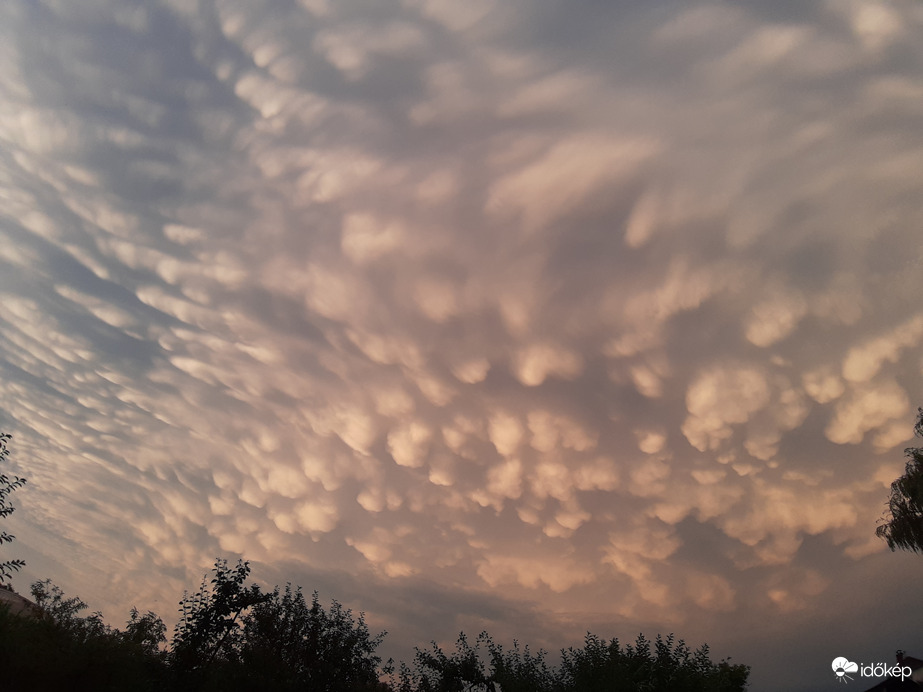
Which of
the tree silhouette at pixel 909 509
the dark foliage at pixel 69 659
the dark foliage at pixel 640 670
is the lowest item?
the dark foliage at pixel 69 659

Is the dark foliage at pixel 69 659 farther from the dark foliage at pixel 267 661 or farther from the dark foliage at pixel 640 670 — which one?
the dark foliage at pixel 640 670

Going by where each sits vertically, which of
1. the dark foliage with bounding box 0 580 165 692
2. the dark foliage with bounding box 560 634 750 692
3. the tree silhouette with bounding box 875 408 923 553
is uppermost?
the tree silhouette with bounding box 875 408 923 553

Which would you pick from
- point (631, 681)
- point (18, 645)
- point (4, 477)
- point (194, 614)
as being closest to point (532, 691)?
point (631, 681)

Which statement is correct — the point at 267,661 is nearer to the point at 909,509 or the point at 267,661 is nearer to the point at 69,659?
the point at 69,659

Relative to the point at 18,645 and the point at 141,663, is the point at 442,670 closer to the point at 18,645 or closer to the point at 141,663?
the point at 141,663

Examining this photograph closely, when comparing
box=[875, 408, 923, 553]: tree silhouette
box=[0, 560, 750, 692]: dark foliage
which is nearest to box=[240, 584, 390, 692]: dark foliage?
box=[0, 560, 750, 692]: dark foliage

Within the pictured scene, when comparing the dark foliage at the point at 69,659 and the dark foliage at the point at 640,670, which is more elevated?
the dark foliage at the point at 640,670

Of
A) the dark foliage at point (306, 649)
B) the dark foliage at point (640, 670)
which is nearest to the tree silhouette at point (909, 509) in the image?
the dark foliage at point (640, 670)

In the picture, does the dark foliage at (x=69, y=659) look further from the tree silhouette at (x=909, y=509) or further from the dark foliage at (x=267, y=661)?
the tree silhouette at (x=909, y=509)

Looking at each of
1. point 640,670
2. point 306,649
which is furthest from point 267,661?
point 640,670

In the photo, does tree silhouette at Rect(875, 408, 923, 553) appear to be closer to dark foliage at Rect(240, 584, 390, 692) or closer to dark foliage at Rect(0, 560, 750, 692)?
dark foliage at Rect(0, 560, 750, 692)

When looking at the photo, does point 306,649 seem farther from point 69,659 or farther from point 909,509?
point 909,509

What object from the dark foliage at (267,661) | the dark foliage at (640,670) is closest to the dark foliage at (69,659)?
the dark foliage at (267,661)

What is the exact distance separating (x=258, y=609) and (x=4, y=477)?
23.8m
